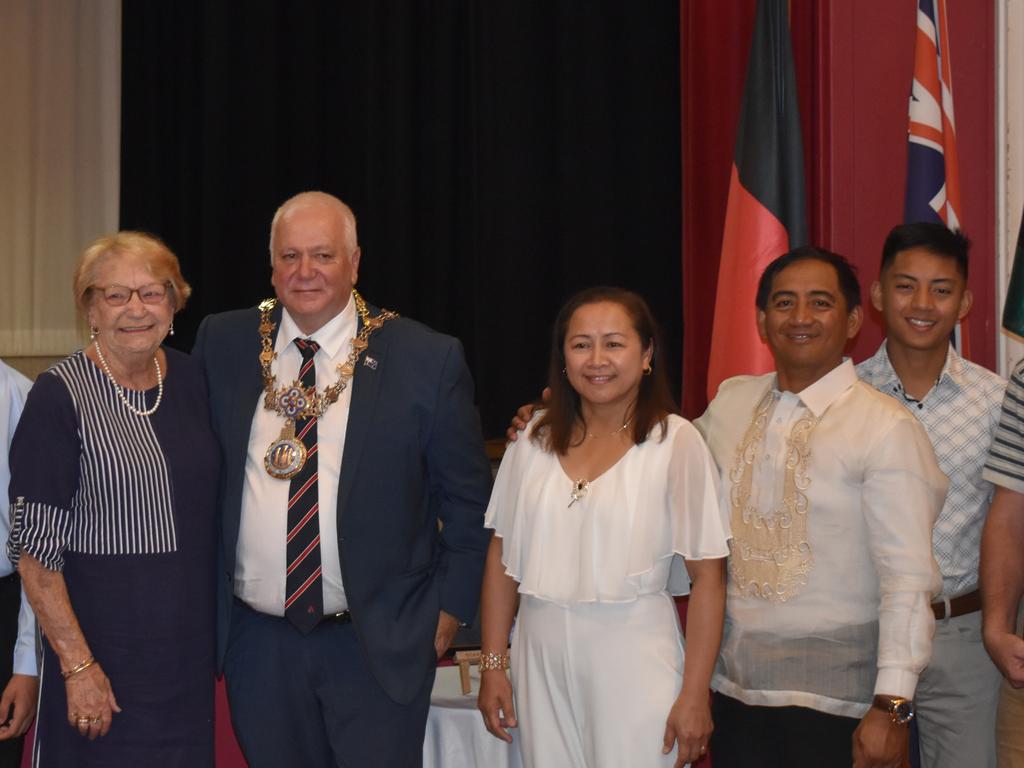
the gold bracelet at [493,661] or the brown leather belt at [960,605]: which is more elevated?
the brown leather belt at [960,605]

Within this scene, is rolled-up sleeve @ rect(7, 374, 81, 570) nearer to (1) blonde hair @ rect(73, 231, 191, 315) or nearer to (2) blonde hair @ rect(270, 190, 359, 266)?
(1) blonde hair @ rect(73, 231, 191, 315)

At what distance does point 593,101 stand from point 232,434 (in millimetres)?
4036

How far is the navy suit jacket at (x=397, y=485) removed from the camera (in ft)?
8.56

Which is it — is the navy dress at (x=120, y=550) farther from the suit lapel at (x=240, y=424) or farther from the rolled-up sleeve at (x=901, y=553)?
the rolled-up sleeve at (x=901, y=553)

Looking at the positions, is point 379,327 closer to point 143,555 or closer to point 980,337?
point 143,555

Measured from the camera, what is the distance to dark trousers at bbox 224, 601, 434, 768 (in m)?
2.59

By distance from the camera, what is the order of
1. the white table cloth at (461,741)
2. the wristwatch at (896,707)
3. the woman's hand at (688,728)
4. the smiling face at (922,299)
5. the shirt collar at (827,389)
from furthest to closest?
the white table cloth at (461,741) < the smiling face at (922,299) < the shirt collar at (827,389) < the woman's hand at (688,728) < the wristwatch at (896,707)

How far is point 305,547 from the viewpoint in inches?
102

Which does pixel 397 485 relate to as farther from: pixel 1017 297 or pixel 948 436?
pixel 1017 297

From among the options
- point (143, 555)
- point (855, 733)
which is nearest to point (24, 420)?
point (143, 555)

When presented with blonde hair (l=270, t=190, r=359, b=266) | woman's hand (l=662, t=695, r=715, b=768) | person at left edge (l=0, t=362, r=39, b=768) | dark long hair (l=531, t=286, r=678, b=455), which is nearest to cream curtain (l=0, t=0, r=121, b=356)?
blonde hair (l=270, t=190, r=359, b=266)

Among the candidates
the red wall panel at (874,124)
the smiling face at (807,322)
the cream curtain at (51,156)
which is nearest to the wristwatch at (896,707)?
the smiling face at (807,322)

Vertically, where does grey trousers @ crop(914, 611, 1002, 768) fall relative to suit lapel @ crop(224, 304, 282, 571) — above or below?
below

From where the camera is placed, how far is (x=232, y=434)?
2.67 meters
